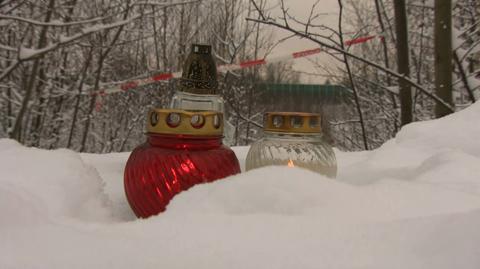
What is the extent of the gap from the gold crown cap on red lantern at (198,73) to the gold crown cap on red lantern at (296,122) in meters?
0.19

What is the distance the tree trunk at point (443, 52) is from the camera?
2109 mm

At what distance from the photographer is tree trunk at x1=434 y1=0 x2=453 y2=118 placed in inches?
83.0

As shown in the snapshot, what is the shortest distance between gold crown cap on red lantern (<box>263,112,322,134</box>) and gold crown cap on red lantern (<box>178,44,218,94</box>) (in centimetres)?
19

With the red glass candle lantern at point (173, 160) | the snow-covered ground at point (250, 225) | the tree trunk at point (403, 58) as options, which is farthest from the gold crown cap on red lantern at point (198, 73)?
the tree trunk at point (403, 58)

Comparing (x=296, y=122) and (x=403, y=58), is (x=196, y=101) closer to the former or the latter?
(x=296, y=122)

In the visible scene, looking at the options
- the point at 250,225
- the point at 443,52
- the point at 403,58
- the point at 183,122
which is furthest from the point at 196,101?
the point at 403,58

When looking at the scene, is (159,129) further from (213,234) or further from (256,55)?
(256,55)

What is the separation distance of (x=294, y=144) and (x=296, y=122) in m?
0.05

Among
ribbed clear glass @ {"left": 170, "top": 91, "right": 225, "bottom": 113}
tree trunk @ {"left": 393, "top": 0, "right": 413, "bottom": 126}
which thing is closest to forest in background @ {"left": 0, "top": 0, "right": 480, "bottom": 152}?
tree trunk @ {"left": 393, "top": 0, "right": 413, "bottom": 126}

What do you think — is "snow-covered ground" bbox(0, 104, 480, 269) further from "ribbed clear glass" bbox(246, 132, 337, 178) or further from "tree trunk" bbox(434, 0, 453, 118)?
"tree trunk" bbox(434, 0, 453, 118)

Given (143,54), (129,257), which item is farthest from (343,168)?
(143,54)

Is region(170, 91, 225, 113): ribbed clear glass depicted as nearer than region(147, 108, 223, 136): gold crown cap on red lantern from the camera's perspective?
No

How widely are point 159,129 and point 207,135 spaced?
0.27ft

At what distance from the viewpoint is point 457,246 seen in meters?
0.43
